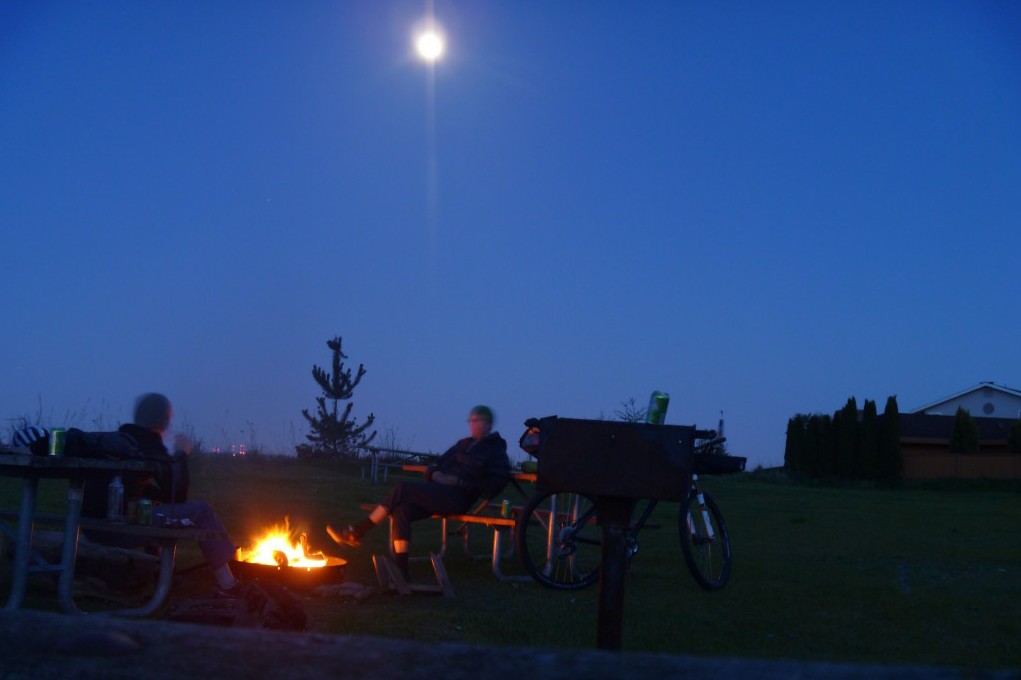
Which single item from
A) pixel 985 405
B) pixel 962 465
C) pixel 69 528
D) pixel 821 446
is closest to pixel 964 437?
pixel 962 465

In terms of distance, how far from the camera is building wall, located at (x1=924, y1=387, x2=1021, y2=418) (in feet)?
181

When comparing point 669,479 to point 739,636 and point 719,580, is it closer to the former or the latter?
point 739,636

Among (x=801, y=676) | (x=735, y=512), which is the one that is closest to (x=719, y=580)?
(x=801, y=676)

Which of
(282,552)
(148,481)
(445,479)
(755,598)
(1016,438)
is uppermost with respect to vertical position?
(1016,438)

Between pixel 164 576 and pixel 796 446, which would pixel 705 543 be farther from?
pixel 796 446

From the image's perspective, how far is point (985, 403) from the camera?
56.3m

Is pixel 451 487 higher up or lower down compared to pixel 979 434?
lower down

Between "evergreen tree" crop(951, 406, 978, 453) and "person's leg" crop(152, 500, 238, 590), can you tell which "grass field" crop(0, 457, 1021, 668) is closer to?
"person's leg" crop(152, 500, 238, 590)

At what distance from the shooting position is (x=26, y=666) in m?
1.94

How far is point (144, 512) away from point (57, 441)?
778 mm

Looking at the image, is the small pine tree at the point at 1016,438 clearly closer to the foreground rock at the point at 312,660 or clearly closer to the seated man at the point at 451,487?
the seated man at the point at 451,487

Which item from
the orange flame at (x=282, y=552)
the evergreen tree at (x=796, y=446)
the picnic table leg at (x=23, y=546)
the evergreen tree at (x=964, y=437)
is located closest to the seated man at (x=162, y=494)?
the orange flame at (x=282, y=552)

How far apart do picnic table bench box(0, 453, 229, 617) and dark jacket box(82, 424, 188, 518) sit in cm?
22

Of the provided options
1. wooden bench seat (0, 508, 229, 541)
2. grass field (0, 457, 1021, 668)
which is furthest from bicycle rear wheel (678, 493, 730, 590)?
wooden bench seat (0, 508, 229, 541)
